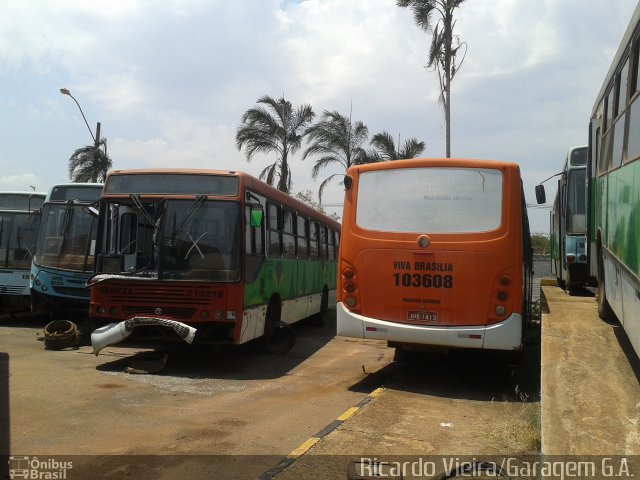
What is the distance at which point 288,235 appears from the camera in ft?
40.2

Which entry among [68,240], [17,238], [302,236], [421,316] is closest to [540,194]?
[302,236]

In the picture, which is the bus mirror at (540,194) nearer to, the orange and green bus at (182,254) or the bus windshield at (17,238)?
the orange and green bus at (182,254)

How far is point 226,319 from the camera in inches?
345

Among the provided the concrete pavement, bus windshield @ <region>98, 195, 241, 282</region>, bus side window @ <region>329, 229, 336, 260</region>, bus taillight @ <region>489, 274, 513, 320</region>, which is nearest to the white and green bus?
bus windshield @ <region>98, 195, 241, 282</region>

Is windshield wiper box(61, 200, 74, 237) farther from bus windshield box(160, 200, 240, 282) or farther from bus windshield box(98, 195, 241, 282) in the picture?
bus windshield box(160, 200, 240, 282)

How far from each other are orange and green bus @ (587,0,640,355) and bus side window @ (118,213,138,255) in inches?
276

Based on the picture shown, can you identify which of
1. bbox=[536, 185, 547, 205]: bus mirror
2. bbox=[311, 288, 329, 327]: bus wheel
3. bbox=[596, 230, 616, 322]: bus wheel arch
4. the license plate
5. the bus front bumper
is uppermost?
bbox=[536, 185, 547, 205]: bus mirror

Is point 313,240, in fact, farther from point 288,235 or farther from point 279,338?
point 279,338

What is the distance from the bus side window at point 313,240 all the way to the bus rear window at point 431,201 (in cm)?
623

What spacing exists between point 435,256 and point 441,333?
0.99 meters

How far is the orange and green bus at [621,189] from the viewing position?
4.66 m

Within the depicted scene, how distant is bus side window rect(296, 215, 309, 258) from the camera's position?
13234 millimetres

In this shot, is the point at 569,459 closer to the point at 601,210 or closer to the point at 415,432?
the point at 415,432

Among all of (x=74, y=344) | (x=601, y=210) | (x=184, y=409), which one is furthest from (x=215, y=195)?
(x=601, y=210)
